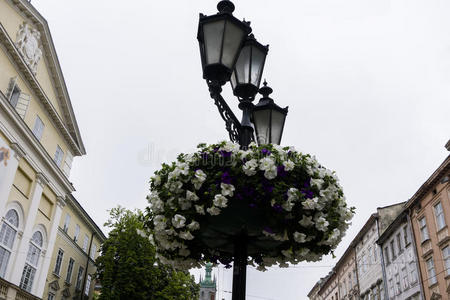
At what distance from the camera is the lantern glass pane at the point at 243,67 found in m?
4.91

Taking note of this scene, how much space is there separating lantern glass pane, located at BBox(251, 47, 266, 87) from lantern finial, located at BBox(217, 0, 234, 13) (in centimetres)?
55

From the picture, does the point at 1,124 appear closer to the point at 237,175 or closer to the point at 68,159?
the point at 68,159

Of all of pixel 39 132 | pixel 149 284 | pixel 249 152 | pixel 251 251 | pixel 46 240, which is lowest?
pixel 251 251

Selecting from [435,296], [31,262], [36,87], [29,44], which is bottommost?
[435,296]

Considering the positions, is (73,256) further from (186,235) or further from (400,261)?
(186,235)

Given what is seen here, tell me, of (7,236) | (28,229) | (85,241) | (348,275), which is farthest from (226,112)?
(348,275)

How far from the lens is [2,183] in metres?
20.6

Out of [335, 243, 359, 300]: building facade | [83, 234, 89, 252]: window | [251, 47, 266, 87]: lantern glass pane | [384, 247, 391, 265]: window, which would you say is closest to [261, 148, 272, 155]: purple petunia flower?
[251, 47, 266, 87]: lantern glass pane

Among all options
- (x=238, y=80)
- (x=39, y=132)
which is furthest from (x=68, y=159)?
(x=238, y=80)

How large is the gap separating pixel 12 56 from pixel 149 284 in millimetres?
16406

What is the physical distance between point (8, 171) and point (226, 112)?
19.8 m

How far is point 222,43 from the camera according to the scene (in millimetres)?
4449

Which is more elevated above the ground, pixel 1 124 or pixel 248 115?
pixel 1 124

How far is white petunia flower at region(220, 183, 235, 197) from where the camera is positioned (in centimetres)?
360
